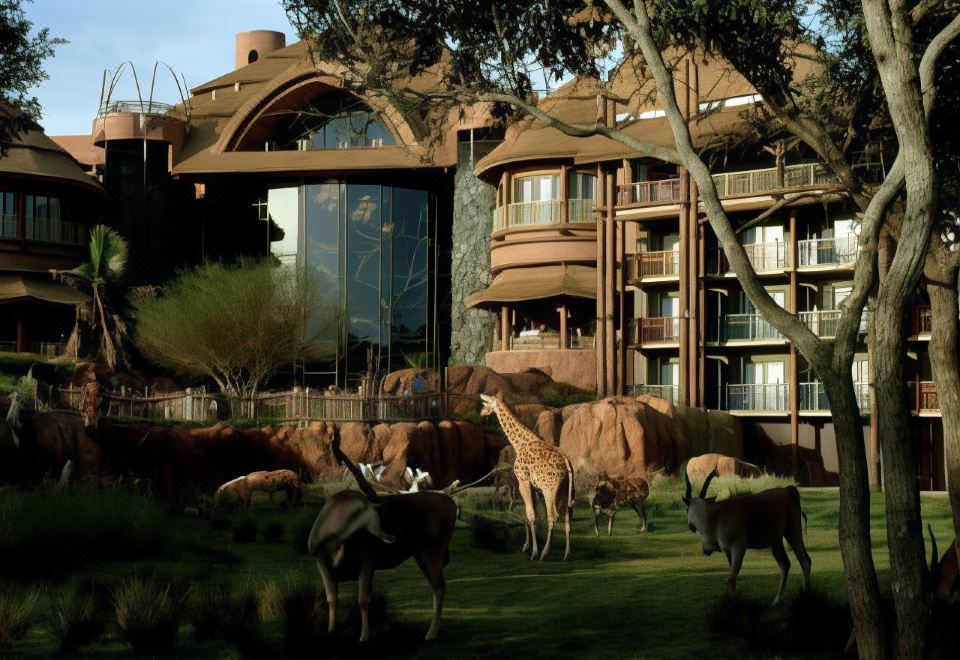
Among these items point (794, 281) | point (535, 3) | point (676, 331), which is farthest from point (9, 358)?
point (535, 3)

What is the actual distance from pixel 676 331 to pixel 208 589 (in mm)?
29250

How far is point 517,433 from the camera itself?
63.2ft

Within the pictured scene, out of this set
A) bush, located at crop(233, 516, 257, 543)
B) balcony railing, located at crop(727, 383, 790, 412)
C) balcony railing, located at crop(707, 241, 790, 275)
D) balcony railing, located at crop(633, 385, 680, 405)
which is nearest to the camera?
bush, located at crop(233, 516, 257, 543)

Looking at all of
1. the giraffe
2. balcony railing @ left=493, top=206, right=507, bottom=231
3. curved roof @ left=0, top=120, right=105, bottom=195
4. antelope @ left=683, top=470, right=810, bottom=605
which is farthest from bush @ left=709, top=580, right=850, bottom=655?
curved roof @ left=0, top=120, right=105, bottom=195

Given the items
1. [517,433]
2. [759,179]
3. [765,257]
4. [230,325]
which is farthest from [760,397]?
[517,433]

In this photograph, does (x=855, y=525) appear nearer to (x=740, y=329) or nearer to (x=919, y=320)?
(x=919, y=320)

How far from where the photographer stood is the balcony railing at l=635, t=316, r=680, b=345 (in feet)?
135

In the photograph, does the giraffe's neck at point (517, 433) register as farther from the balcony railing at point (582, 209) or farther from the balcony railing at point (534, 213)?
the balcony railing at point (582, 209)

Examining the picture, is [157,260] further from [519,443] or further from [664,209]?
[519,443]

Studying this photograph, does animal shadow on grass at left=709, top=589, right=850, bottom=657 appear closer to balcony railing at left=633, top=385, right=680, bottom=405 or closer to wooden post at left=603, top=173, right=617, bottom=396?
wooden post at left=603, top=173, right=617, bottom=396

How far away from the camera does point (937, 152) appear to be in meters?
18.1

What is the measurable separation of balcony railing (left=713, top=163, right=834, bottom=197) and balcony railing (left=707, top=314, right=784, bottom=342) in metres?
3.87

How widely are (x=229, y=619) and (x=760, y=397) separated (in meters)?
30.3

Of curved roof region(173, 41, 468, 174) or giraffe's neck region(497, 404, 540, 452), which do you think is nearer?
giraffe's neck region(497, 404, 540, 452)
